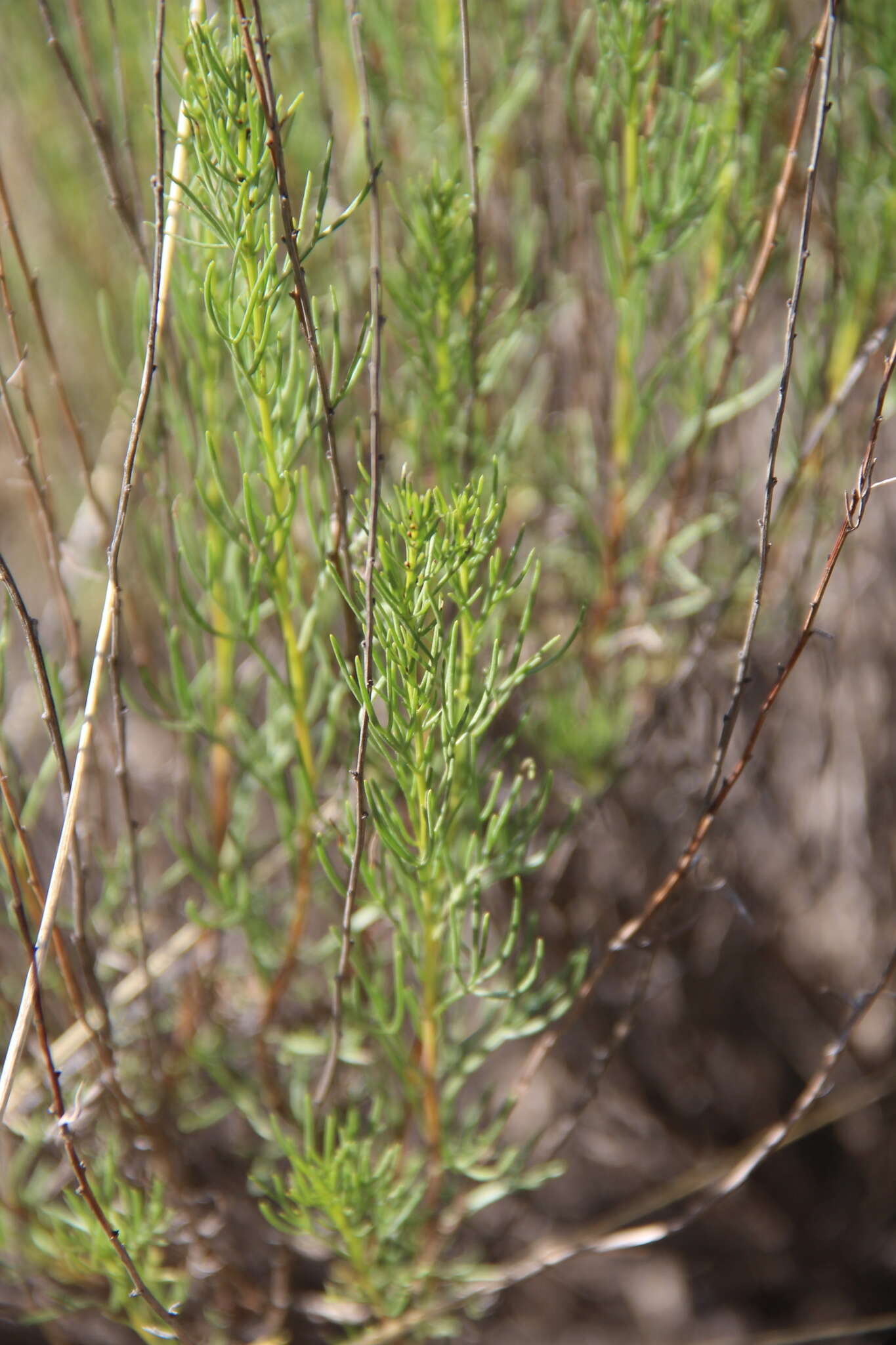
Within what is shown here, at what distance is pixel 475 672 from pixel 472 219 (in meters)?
0.30

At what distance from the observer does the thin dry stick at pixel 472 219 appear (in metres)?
0.60

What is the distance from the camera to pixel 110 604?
2.15ft

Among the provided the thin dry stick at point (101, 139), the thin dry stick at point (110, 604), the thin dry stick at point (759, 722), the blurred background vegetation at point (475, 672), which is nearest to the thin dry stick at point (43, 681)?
the thin dry stick at point (110, 604)

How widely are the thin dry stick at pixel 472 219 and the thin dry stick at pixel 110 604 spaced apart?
0.17 meters

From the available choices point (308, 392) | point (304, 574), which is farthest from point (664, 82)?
point (304, 574)

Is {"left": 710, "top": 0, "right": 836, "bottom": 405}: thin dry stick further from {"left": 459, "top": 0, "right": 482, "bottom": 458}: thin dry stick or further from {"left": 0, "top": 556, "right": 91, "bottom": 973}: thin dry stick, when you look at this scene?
{"left": 0, "top": 556, "right": 91, "bottom": 973}: thin dry stick

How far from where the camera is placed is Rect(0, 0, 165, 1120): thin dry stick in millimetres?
559

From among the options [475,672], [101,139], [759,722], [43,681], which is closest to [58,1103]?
[43,681]

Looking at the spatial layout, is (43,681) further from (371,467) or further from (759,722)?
(759,722)

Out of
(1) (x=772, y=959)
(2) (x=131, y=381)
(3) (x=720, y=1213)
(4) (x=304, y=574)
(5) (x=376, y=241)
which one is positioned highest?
(5) (x=376, y=241)

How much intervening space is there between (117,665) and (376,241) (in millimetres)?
321

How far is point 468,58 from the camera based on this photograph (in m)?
0.60

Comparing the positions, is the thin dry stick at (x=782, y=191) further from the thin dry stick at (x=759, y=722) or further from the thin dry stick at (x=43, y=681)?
the thin dry stick at (x=43, y=681)

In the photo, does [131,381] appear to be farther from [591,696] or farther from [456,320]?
[591,696]
